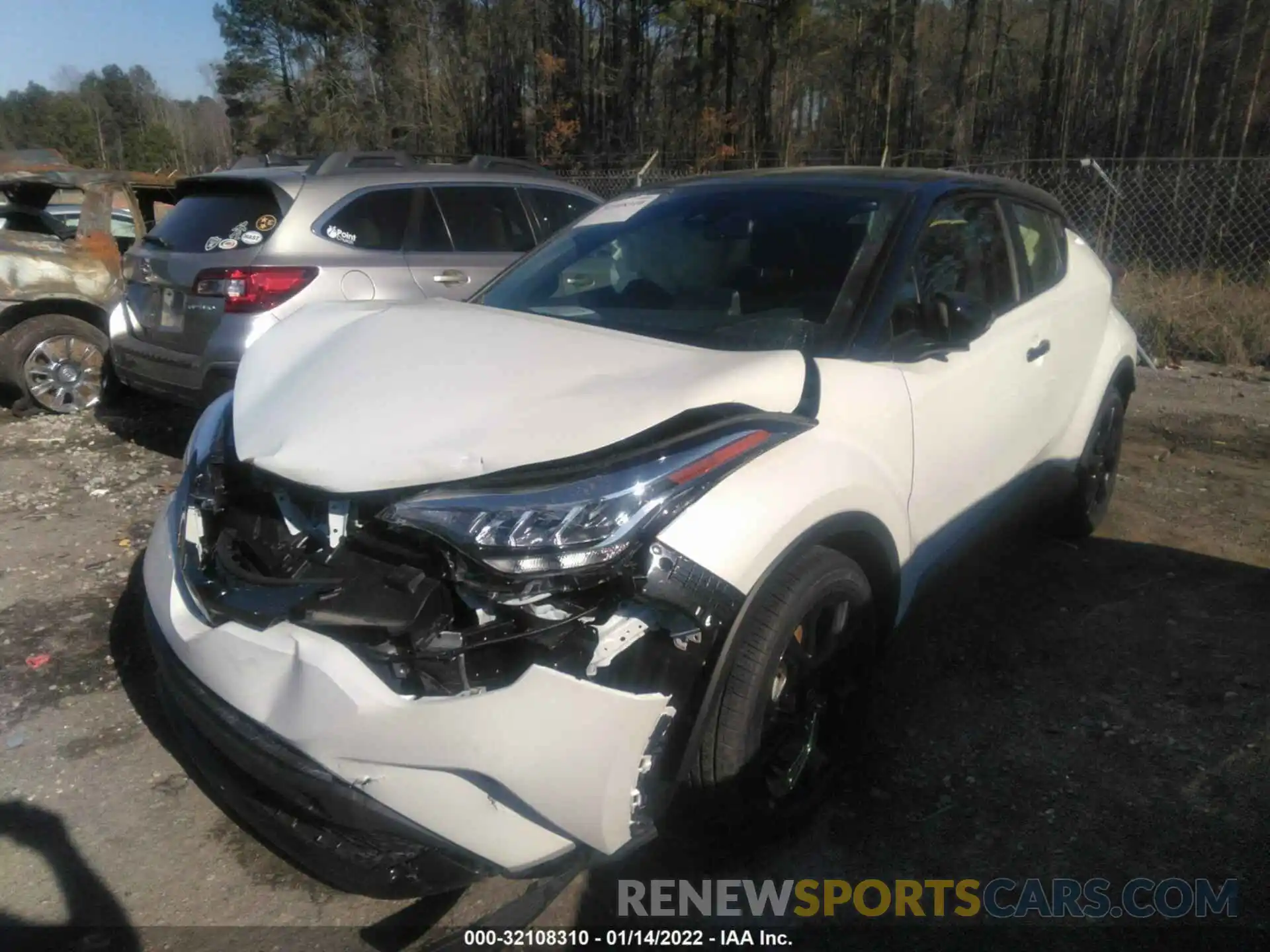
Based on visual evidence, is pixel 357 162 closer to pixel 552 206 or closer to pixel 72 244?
pixel 552 206

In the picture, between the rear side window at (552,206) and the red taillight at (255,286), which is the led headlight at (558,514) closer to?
the red taillight at (255,286)

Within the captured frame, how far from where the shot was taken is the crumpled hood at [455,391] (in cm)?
212

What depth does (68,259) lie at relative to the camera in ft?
23.7

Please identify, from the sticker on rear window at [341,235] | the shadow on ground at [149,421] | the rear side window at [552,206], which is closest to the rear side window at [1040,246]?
the rear side window at [552,206]

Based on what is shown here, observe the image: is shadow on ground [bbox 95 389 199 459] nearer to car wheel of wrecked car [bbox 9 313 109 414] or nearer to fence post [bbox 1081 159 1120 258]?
car wheel of wrecked car [bbox 9 313 109 414]

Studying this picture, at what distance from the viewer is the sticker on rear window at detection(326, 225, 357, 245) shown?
5648 millimetres

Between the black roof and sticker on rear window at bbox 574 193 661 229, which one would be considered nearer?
the black roof

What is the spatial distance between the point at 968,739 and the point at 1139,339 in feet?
24.3

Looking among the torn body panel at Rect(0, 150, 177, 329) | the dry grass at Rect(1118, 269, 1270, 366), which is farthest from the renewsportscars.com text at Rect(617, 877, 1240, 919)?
the dry grass at Rect(1118, 269, 1270, 366)

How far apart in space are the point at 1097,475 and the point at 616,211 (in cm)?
267

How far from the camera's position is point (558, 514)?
198cm

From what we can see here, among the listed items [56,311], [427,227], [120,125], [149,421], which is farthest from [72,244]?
[120,125]

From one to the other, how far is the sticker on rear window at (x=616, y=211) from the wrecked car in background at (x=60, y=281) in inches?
199

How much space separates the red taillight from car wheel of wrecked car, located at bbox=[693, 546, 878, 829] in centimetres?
390
